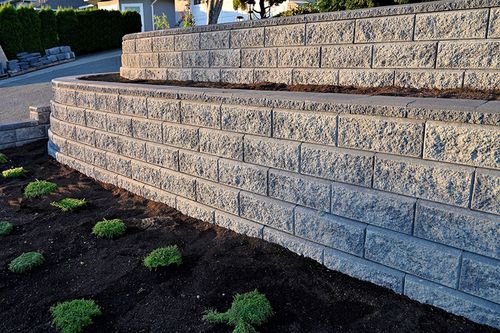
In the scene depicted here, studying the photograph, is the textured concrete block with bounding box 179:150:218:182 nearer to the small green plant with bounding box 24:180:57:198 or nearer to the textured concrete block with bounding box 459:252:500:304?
the small green plant with bounding box 24:180:57:198

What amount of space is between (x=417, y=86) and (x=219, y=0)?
873 centimetres

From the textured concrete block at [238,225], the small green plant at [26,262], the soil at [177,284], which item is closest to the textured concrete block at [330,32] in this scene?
the textured concrete block at [238,225]

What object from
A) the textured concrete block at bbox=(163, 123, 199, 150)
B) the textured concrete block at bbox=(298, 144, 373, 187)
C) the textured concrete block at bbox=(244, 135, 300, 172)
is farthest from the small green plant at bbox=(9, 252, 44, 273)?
the textured concrete block at bbox=(298, 144, 373, 187)

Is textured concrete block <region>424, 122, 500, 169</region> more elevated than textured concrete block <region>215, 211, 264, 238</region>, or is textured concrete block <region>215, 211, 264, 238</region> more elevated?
textured concrete block <region>424, 122, 500, 169</region>

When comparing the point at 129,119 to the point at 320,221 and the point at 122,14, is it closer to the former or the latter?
the point at 320,221

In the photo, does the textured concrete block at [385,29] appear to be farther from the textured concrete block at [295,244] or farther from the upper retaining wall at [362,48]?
the textured concrete block at [295,244]

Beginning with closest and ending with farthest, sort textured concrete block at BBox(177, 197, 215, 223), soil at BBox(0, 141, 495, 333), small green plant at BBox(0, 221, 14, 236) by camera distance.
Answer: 1. soil at BBox(0, 141, 495, 333)
2. textured concrete block at BBox(177, 197, 215, 223)
3. small green plant at BBox(0, 221, 14, 236)

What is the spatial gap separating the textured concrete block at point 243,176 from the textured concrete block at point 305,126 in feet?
1.26

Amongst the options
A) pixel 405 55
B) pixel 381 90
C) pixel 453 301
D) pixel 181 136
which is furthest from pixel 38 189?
pixel 453 301

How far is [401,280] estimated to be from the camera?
285cm

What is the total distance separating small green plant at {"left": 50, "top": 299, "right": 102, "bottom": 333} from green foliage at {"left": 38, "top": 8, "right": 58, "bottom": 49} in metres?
18.2

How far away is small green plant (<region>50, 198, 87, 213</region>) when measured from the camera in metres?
4.82

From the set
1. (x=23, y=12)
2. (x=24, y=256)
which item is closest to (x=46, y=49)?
(x=23, y=12)

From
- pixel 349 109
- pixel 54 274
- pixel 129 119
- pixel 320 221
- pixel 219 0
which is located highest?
pixel 219 0
